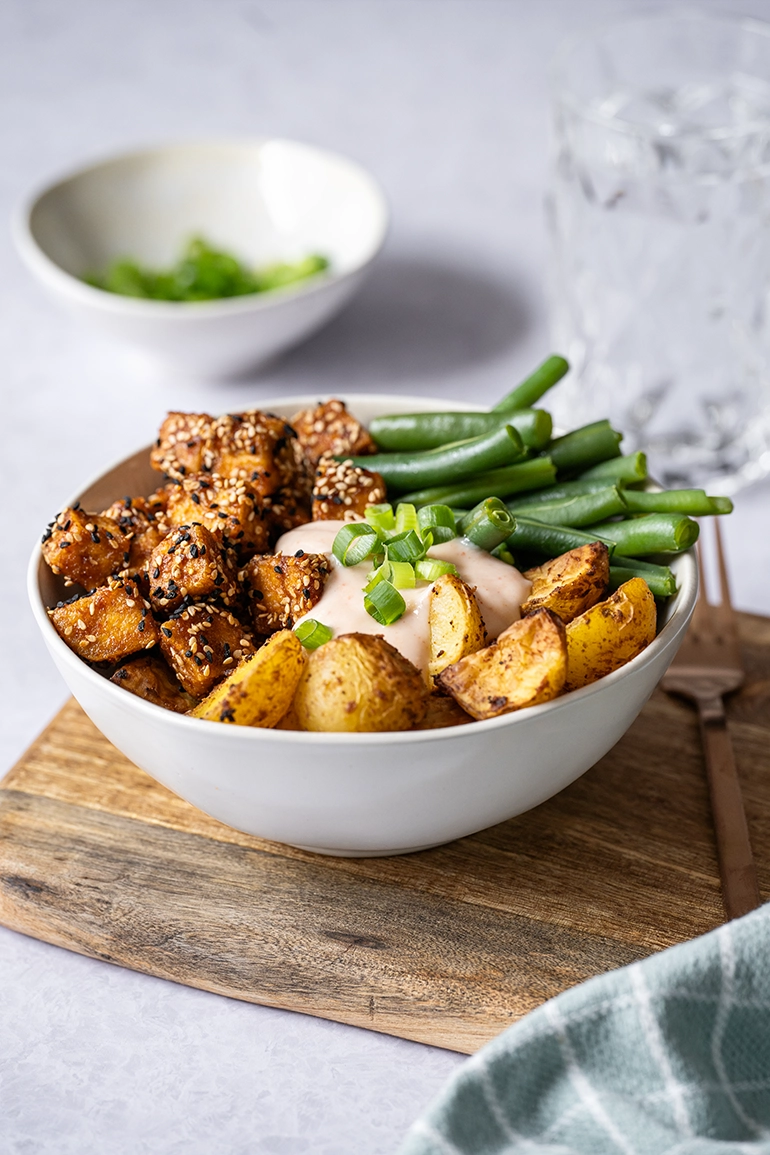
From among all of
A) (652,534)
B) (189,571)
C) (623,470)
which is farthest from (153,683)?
(623,470)

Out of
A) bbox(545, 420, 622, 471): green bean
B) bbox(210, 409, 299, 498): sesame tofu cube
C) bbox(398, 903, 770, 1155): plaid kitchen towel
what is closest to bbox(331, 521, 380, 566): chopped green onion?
bbox(210, 409, 299, 498): sesame tofu cube

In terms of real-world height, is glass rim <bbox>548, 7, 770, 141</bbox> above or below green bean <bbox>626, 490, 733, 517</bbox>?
above

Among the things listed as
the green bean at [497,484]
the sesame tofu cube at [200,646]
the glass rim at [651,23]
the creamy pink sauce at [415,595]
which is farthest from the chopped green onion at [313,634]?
the glass rim at [651,23]

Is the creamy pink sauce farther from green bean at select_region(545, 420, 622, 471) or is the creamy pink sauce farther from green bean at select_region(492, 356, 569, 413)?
green bean at select_region(492, 356, 569, 413)

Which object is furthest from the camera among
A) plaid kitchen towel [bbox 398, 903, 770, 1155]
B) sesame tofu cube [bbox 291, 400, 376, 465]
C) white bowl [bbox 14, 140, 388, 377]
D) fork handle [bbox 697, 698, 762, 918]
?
white bowl [bbox 14, 140, 388, 377]

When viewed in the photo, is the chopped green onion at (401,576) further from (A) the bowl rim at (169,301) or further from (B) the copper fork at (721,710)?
(A) the bowl rim at (169,301)

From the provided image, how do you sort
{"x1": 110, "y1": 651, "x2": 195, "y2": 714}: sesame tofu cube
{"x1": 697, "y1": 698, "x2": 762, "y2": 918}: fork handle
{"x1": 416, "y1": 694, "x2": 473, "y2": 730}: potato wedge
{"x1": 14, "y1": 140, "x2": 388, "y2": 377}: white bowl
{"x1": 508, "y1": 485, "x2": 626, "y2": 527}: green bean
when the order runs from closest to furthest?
{"x1": 416, "y1": 694, "x2": 473, "y2": 730}: potato wedge < {"x1": 110, "y1": 651, "x2": 195, "y2": 714}: sesame tofu cube < {"x1": 697, "y1": 698, "x2": 762, "y2": 918}: fork handle < {"x1": 508, "y1": 485, "x2": 626, "y2": 527}: green bean < {"x1": 14, "y1": 140, "x2": 388, "y2": 377}: white bowl

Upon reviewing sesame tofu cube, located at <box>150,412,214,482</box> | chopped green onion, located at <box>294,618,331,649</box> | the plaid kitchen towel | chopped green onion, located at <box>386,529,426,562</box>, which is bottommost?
the plaid kitchen towel
